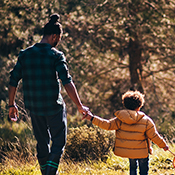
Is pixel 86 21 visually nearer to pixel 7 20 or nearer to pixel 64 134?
pixel 7 20

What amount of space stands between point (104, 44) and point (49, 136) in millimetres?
7246

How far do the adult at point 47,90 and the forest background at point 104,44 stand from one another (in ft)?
13.9

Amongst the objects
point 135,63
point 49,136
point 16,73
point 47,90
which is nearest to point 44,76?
point 47,90

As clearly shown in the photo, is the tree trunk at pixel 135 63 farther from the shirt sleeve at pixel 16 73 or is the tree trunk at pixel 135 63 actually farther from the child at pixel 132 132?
the shirt sleeve at pixel 16 73

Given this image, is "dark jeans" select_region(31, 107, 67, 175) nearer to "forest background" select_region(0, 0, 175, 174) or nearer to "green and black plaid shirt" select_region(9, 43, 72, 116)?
"green and black plaid shirt" select_region(9, 43, 72, 116)

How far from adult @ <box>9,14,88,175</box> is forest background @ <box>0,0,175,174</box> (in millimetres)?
4223

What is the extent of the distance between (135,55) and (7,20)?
4.44m

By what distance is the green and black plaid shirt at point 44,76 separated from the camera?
3.19m

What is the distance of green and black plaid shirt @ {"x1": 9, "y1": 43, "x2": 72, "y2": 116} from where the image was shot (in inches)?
125

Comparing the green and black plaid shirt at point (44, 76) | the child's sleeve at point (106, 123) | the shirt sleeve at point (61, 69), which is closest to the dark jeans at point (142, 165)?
the child's sleeve at point (106, 123)

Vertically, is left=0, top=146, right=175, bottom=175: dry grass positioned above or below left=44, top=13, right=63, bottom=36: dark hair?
below

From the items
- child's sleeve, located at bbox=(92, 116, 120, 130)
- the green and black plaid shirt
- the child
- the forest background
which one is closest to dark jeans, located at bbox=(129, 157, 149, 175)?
the child

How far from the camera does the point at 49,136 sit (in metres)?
→ 3.42

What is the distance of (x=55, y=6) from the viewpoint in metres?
8.29
